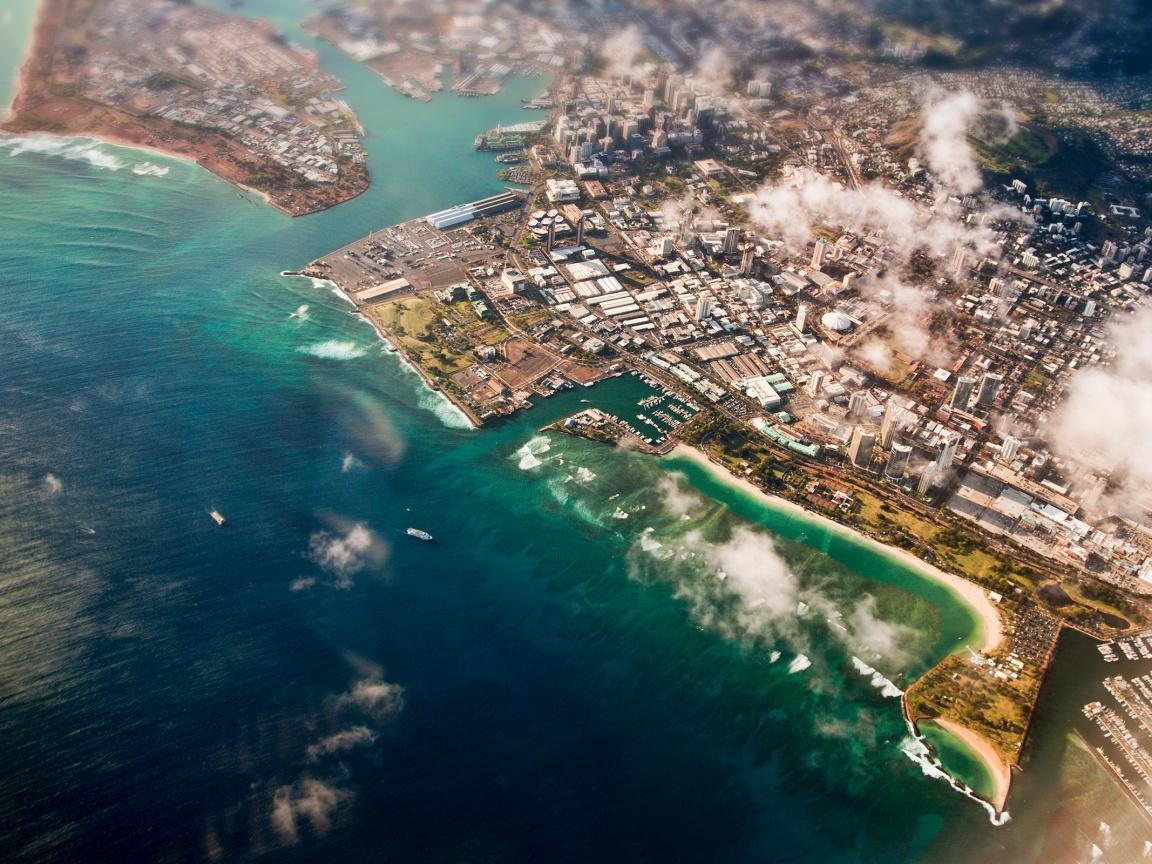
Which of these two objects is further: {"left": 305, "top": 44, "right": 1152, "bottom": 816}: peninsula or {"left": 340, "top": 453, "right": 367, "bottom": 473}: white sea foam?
{"left": 340, "top": 453, "right": 367, "bottom": 473}: white sea foam

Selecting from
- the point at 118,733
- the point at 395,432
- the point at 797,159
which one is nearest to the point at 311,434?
the point at 395,432

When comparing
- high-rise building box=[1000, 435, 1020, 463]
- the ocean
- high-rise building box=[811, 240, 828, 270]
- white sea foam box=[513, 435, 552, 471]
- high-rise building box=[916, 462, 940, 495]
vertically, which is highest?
high-rise building box=[811, 240, 828, 270]

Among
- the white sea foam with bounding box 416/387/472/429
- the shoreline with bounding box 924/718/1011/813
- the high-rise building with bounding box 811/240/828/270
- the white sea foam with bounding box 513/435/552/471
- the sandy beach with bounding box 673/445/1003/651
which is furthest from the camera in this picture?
the high-rise building with bounding box 811/240/828/270

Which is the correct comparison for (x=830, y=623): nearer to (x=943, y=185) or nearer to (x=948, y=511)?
(x=948, y=511)

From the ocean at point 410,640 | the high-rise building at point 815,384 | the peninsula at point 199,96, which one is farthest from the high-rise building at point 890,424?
the peninsula at point 199,96

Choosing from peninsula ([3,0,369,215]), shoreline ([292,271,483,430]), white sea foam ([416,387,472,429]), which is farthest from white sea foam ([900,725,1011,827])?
peninsula ([3,0,369,215])

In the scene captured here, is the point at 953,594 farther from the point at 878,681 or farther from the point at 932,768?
the point at 932,768

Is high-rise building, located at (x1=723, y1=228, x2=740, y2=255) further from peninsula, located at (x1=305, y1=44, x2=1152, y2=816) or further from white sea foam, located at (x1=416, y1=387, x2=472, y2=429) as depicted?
white sea foam, located at (x1=416, y1=387, x2=472, y2=429)
